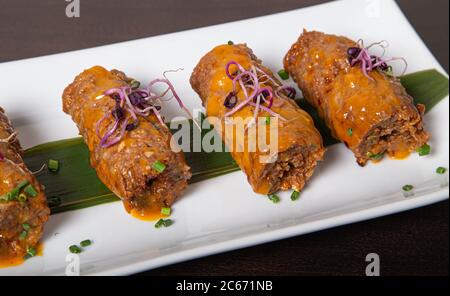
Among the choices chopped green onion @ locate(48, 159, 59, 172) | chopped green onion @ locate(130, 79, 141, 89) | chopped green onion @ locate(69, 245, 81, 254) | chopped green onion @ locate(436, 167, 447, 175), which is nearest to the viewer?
chopped green onion @ locate(69, 245, 81, 254)

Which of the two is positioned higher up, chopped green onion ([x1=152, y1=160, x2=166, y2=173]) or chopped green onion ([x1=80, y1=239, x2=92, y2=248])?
chopped green onion ([x1=152, y1=160, x2=166, y2=173])

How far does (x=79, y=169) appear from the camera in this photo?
4.32 meters

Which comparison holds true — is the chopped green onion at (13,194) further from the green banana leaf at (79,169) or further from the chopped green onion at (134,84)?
the chopped green onion at (134,84)

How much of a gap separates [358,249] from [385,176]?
2.02ft

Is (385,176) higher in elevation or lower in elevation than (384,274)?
higher

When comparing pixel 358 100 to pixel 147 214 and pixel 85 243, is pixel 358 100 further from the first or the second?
pixel 85 243

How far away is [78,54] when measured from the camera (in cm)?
505

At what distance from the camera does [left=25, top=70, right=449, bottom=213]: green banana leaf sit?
13.6 feet

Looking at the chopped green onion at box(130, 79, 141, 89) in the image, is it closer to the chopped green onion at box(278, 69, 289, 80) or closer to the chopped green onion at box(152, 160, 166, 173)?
the chopped green onion at box(152, 160, 166, 173)

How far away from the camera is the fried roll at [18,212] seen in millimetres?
3645

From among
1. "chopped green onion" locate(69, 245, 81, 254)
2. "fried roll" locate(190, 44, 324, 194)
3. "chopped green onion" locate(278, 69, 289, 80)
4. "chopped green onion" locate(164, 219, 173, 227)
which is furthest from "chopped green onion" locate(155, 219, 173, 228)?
"chopped green onion" locate(278, 69, 289, 80)

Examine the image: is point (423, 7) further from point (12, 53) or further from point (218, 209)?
point (12, 53)

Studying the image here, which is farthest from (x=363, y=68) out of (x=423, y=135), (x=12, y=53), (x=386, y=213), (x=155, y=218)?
(x=12, y=53)

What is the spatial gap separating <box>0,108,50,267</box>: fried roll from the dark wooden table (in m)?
0.81
